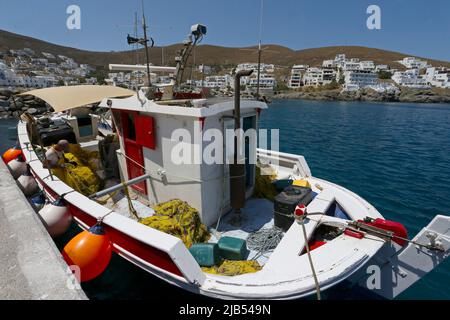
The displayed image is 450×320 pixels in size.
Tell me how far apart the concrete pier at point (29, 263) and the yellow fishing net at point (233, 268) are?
1.65 metres

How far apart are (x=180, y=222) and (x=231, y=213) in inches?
58.1

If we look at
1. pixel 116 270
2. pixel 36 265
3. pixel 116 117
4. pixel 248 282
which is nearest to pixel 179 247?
pixel 248 282

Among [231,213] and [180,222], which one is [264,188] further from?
[180,222]

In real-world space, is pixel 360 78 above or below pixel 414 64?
below

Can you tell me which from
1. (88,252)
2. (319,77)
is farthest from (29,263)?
(319,77)

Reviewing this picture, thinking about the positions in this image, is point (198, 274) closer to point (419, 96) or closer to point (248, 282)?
point (248, 282)

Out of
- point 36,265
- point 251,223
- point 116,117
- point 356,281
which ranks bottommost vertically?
point 356,281

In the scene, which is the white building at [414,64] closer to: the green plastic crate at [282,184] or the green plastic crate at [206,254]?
the green plastic crate at [282,184]

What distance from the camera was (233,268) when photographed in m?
3.35

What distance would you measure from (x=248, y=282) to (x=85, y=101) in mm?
5751

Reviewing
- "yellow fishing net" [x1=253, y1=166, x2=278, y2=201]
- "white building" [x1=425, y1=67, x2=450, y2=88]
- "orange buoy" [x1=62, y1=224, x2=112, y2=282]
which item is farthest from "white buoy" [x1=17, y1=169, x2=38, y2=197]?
"white building" [x1=425, y1=67, x2=450, y2=88]

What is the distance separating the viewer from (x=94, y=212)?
3.85 meters

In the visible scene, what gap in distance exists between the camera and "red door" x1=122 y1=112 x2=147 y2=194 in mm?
5254

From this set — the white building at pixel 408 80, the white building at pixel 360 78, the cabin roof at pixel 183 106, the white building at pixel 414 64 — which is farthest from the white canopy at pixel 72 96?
the white building at pixel 414 64
